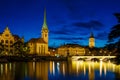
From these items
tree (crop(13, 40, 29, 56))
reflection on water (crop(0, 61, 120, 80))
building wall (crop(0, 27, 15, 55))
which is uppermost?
building wall (crop(0, 27, 15, 55))

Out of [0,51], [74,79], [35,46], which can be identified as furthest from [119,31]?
[35,46]

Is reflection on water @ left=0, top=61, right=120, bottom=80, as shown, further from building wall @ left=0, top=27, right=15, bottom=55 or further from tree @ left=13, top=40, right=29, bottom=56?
building wall @ left=0, top=27, right=15, bottom=55

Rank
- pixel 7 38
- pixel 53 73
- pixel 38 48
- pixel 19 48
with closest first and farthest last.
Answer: pixel 53 73 → pixel 19 48 → pixel 7 38 → pixel 38 48

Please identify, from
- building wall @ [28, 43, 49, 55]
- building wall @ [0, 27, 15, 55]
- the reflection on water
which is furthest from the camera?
building wall @ [28, 43, 49, 55]

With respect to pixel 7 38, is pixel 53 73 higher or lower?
lower

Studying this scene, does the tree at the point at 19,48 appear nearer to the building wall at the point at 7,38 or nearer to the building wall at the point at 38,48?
the building wall at the point at 7,38

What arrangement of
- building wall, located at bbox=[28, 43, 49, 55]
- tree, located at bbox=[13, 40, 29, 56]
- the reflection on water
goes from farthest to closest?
building wall, located at bbox=[28, 43, 49, 55], tree, located at bbox=[13, 40, 29, 56], the reflection on water

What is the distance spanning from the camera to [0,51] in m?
125

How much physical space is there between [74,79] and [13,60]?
230 ft

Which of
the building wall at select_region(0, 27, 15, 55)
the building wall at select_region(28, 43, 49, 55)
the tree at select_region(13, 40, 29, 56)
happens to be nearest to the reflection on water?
the tree at select_region(13, 40, 29, 56)

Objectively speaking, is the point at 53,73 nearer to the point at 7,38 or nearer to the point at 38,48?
the point at 7,38

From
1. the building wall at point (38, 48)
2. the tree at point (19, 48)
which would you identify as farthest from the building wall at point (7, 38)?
the building wall at point (38, 48)

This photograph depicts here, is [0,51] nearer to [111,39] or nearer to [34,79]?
[34,79]

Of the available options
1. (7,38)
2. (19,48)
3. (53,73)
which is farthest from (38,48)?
(53,73)
